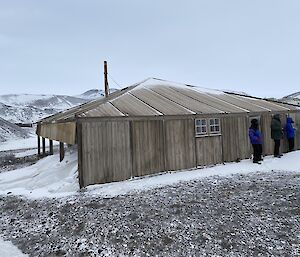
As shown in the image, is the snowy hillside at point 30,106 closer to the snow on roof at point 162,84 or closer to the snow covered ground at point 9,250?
the snow on roof at point 162,84

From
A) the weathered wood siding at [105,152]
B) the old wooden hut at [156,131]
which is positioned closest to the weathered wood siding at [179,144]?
the old wooden hut at [156,131]

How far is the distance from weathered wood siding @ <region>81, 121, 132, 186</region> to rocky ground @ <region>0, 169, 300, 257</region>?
1049 millimetres

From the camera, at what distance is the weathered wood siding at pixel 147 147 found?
1095cm

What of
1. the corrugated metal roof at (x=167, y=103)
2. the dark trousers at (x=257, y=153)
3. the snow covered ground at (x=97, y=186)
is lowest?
the snow covered ground at (x=97, y=186)

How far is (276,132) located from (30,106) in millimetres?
75729

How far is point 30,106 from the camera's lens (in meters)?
78.2

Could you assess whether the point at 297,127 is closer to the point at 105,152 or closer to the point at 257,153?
the point at 257,153

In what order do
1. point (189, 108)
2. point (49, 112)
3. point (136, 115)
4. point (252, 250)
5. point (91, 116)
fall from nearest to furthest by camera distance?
1. point (252, 250)
2. point (91, 116)
3. point (136, 115)
4. point (189, 108)
5. point (49, 112)

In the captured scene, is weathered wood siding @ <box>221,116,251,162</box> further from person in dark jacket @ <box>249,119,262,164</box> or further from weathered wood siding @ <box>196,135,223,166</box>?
person in dark jacket @ <box>249,119,262,164</box>

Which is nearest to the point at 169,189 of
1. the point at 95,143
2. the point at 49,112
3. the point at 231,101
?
the point at 95,143

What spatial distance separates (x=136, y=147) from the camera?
10930 millimetres

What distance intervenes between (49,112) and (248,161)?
69547 mm

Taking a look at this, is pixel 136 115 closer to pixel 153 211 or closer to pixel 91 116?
pixel 91 116

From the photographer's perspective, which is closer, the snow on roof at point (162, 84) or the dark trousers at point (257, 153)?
the dark trousers at point (257, 153)
